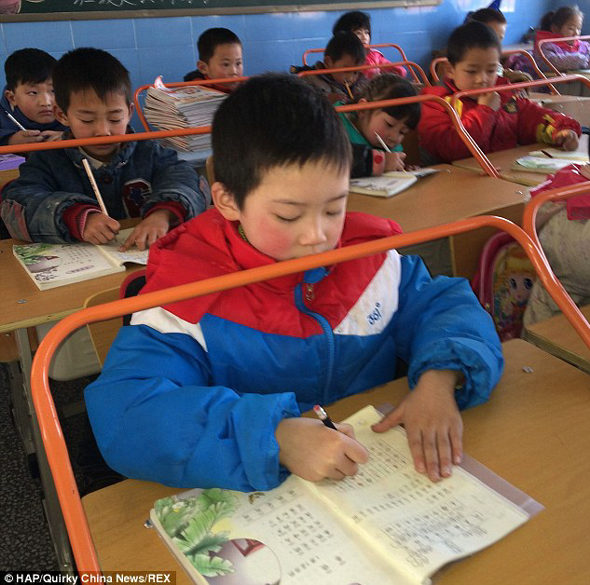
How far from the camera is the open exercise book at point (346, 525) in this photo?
2.17 feet

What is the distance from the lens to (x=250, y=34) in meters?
4.85

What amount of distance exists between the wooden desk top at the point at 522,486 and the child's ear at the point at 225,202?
1.16 feet

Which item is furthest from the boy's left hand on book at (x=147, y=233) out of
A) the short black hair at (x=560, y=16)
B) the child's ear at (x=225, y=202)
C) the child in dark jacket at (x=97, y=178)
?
the short black hair at (x=560, y=16)

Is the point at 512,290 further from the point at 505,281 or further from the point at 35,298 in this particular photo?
the point at 35,298

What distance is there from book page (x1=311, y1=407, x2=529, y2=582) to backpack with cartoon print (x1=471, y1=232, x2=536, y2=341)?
1010mm

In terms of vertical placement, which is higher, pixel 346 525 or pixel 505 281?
pixel 346 525

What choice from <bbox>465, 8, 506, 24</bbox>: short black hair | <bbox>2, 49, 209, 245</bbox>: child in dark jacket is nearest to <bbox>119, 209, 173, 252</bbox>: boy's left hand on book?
<bbox>2, 49, 209, 245</bbox>: child in dark jacket

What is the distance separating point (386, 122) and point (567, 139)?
790mm

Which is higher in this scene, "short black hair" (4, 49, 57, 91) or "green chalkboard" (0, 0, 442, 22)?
"green chalkboard" (0, 0, 442, 22)

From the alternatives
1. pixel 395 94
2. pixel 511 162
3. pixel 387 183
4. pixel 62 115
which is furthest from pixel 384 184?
pixel 62 115

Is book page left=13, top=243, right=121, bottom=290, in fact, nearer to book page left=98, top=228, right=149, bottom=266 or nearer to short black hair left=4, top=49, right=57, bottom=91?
book page left=98, top=228, right=149, bottom=266

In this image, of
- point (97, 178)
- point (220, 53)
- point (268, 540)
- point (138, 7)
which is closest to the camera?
point (268, 540)

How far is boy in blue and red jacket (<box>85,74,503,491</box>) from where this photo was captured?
0.79 meters

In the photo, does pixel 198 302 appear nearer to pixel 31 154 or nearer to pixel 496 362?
pixel 496 362
